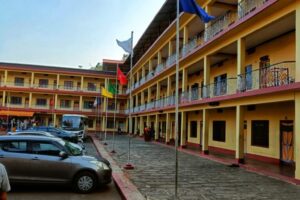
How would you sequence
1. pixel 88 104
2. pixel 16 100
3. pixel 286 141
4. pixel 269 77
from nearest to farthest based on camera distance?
pixel 269 77 < pixel 286 141 < pixel 16 100 < pixel 88 104

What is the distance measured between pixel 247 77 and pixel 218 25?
505cm

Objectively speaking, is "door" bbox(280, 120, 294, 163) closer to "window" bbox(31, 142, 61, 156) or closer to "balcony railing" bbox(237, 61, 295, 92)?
"balcony railing" bbox(237, 61, 295, 92)

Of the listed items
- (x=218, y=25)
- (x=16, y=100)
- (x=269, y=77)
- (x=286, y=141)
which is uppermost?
(x=218, y=25)

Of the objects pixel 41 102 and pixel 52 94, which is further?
pixel 41 102

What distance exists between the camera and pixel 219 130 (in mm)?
25156

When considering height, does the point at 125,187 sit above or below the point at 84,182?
below

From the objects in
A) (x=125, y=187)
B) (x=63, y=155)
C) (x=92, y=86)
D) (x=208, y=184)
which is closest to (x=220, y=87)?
(x=208, y=184)

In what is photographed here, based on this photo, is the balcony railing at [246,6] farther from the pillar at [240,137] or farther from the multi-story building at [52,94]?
the multi-story building at [52,94]

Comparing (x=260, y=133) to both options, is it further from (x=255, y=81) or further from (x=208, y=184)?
(x=208, y=184)

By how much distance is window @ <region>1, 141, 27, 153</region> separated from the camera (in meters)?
10.2

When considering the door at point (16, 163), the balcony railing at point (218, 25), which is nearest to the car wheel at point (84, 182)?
the door at point (16, 163)

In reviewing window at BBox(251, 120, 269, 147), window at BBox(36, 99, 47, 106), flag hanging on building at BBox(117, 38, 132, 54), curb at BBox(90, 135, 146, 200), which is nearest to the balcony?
window at BBox(251, 120, 269, 147)

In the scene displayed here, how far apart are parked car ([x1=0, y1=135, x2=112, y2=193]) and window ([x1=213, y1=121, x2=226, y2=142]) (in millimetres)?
15314

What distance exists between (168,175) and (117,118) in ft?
156
